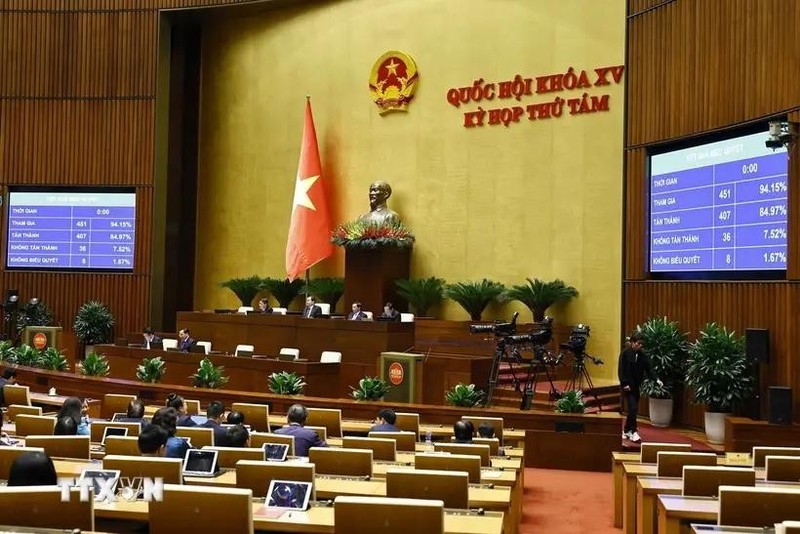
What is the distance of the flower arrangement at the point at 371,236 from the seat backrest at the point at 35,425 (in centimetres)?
833

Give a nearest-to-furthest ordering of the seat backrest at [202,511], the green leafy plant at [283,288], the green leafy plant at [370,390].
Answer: the seat backrest at [202,511], the green leafy plant at [370,390], the green leafy plant at [283,288]

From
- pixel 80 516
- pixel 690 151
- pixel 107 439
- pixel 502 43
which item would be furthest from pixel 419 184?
pixel 80 516

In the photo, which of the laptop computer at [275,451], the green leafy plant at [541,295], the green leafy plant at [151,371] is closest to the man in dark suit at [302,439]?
the laptop computer at [275,451]

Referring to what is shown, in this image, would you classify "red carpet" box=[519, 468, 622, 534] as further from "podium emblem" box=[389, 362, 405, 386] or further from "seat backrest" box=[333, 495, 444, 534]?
"seat backrest" box=[333, 495, 444, 534]

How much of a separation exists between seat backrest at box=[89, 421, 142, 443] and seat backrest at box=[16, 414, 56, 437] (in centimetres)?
39

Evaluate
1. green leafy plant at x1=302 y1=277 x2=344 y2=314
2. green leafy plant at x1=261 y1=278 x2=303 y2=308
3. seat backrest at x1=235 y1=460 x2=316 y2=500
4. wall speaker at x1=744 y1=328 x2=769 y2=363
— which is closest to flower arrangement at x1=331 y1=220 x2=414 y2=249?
green leafy plant at x1=302 y1=277 x2=344 y2=314

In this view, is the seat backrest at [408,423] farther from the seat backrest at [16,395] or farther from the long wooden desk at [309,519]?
the seat backrest at [16,395]

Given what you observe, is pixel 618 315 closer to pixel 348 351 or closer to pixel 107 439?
pixel 348 351

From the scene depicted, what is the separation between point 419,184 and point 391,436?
9.83 m

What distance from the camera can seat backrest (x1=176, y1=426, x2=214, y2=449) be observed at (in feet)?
19.0

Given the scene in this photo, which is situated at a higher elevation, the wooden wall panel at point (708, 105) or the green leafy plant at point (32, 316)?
the wooden wall panel at point (708, 105)

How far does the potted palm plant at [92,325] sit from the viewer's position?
664 inches

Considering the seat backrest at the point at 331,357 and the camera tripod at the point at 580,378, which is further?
the seat backrest at the point at 331,357

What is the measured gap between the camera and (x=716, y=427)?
9844 millimetres
